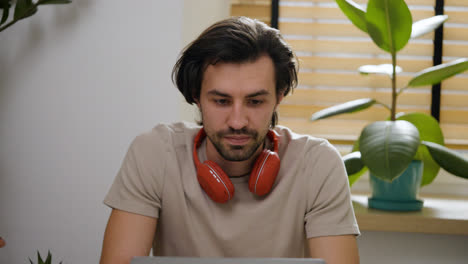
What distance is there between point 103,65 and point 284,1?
0.93 m

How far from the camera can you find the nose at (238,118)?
1226mm

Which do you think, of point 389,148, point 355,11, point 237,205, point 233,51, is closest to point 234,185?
point 237,205

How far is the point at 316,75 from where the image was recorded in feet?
7.48

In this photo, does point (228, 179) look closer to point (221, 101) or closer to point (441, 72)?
point (221, 101)

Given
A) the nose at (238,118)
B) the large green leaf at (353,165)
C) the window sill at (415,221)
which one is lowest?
the window sill at (415,221)

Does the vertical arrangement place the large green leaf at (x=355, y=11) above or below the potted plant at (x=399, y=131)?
above

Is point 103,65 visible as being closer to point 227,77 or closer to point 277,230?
point 227,77

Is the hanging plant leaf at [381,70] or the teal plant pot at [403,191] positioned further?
the hanging plant leaf at [381,70]

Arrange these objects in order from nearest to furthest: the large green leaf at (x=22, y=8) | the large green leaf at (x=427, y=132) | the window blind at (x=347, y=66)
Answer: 1. the large green leaf at (x=22, y=8)
2. the large green leaf at (x=427, y=132)
3. the window blind at (x=347, y=66)

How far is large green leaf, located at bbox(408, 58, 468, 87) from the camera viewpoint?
1698mm

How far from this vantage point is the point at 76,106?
182cm

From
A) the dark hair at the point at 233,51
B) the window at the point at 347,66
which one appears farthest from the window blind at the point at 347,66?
the dark hair at the point at 233,51

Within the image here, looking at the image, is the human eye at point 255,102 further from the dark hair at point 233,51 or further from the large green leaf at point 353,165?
the large green leaf at point 353,165

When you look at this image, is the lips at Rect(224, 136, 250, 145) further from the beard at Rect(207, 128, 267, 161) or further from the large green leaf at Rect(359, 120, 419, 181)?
the large green leaf at Rect(359, 120, 419, 181)
